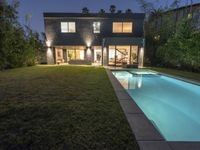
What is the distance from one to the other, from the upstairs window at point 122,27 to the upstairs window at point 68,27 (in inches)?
184

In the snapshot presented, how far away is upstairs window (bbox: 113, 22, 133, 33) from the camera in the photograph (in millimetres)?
16828

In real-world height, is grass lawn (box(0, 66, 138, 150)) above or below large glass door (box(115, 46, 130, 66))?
below

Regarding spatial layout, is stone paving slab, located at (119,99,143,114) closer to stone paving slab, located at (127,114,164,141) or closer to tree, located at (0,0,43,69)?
stone paving slab, located at (127,114,164,141)

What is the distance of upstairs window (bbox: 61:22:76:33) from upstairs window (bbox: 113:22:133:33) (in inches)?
184

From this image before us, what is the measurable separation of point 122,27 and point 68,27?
616 centimetres

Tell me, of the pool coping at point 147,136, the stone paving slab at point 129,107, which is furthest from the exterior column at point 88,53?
the pool coping at point 147,136

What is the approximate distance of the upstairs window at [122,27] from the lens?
55.2ft

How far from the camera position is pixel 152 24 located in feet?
59.2

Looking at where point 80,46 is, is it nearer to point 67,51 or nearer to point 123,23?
point 67,51

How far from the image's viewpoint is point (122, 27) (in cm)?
1697

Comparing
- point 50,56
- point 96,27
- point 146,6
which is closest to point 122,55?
point 96,27

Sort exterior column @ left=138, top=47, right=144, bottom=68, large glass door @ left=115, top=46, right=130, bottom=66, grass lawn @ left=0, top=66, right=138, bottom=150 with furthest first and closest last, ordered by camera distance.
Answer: large glass door @ left=115, top=46, right=130, bottom=66
exterior column @ left=138, top=47, right=144, bottom=68
grass lawn @ left=0, top=66, right=138, bottom=150

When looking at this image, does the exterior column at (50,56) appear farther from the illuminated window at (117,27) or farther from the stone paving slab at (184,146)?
the stone paving slab at (184,146)

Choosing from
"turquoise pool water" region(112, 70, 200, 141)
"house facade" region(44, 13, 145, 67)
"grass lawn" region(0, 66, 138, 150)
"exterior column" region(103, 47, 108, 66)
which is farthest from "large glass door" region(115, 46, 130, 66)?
"grass lawn" region(0, 66, 138, 150)
